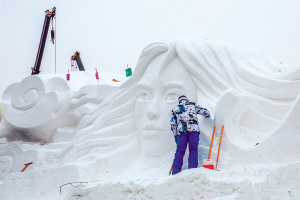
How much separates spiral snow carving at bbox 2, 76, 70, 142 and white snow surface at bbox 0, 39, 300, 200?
21 mm

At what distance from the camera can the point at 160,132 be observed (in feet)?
17.6

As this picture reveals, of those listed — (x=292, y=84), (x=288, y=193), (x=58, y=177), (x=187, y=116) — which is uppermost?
(x=292, y=84)

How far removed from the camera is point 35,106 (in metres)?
7.40

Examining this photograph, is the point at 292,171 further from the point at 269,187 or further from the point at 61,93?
the point at 61,93

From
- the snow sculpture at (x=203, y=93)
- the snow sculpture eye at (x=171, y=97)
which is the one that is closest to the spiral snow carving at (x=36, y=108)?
the snow sculpture at (x=203, y=93)

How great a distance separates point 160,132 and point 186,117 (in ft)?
2.61

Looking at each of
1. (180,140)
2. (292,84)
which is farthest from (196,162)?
(292,84)

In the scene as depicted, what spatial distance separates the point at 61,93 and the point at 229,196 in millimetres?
4769

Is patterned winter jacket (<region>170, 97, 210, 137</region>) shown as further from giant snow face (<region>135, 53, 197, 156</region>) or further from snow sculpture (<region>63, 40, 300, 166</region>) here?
giant snow face (<region>135, 53, 197, 156</region>)

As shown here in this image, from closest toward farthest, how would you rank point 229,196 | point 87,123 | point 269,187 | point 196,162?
point 229,196, point 269,187, point 196,162, point 87,123

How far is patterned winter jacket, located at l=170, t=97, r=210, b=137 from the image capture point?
462 centimetres

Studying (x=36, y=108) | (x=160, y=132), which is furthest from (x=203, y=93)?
(x=36, y=108)

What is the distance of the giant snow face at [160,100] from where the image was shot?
17.6ft

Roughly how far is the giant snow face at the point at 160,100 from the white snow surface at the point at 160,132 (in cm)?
Result: 1
